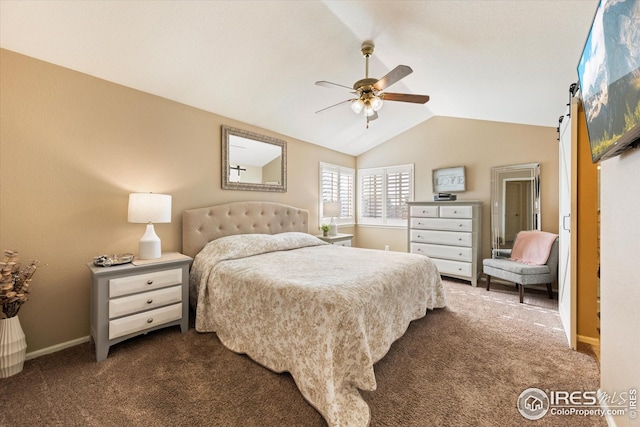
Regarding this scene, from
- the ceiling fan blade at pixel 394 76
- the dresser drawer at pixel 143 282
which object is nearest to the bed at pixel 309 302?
the dresser drawer at pixel 143 282

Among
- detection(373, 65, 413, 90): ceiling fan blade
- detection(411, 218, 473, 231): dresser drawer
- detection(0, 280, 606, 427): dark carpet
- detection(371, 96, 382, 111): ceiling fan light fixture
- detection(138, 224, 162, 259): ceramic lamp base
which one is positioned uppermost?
detection(373, 65, 413, 90): ceiling fan blade

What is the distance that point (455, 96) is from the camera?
3.63 metres

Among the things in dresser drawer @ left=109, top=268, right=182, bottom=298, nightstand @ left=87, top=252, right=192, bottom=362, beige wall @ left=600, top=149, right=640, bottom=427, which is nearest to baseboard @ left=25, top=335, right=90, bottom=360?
nightstand @ left=87, top=252, right=192, bottom=362

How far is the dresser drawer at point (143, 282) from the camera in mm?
2170

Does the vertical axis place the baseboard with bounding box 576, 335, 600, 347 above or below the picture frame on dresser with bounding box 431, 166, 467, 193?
below

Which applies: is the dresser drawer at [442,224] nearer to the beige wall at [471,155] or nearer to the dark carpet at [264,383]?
the beige wall at [471,155]

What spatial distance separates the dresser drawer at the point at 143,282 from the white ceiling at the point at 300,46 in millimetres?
1928

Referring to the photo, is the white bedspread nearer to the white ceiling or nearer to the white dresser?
the white dresser

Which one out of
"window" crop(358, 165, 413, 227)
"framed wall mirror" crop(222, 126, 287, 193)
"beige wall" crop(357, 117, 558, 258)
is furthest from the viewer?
"window" crop(358, 165, 413, 227)

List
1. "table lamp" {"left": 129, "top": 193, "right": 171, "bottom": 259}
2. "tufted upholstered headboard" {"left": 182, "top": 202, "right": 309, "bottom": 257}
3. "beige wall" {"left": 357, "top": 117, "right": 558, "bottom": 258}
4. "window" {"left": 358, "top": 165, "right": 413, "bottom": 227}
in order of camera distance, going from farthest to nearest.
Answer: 1. "window" {"left": 358, "top": 165, "right": 413, "bottom": 227}
2. "beige wall" {"left": 357, "top": 117, "right": 558, "bottom": 258}
3. "tufted upholstered headboard" {"left": 182, "top": 202, "right": 309, "bottom": 257}
4. "table lamp" {"left": 129, "top": 193, "right": 171, "bottom": 259}

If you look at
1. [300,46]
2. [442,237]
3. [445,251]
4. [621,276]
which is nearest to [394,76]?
[300,46]

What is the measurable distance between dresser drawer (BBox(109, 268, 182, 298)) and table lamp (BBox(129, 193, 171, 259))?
259 mm

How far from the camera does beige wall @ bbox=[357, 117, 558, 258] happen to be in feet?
12.6

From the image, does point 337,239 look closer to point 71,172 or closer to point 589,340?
point 589,340
